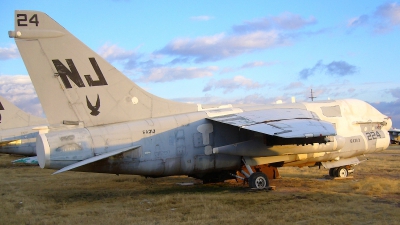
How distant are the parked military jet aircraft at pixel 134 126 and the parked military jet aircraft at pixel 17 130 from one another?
1483 cm

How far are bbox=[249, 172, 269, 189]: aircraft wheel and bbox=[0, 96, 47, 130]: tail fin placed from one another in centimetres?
2154

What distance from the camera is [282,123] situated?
41.0 feet

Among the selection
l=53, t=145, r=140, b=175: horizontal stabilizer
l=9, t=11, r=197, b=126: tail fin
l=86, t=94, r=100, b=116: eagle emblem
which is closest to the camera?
l=53, t=145, r=140, b=175: horizontal stabilizer

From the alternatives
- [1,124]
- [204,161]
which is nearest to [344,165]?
[204,161]

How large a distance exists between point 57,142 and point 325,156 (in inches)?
394

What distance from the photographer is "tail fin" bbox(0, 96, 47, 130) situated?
29500 mm

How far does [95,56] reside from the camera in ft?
42.5

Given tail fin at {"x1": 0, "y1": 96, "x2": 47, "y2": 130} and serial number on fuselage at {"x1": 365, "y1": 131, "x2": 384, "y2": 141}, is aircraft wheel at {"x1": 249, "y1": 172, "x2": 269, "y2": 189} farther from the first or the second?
tail fin at {"x1": 0, "y1": 96, "x2": 47, "y2": 130}

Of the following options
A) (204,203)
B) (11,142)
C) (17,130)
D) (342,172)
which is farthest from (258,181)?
(17,130)

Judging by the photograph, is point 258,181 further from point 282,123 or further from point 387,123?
point 387,123

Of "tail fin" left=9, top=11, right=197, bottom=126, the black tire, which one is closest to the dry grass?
the black tire

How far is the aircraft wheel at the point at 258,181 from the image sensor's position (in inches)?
543

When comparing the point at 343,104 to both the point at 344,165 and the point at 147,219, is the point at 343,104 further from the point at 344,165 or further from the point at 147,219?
the point at 147,219

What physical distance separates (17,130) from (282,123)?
74.1 feet
